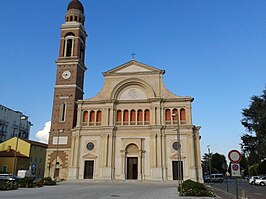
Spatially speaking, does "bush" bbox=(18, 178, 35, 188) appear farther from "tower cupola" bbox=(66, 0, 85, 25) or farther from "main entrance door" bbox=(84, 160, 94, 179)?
"tower cupola" bbox=(66, 0, 85, 25)

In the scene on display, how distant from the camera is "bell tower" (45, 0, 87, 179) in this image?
39625 millimetres

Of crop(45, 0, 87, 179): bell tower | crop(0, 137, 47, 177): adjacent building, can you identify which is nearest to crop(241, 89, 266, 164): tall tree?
crop(45, 0, 87, 179): bell tower

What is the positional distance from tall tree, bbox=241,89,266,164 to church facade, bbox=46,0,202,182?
8.55m

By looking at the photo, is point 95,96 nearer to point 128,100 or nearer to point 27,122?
point 128,100

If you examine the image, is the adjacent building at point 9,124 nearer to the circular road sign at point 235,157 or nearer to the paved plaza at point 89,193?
the paved plaza at point 89,193

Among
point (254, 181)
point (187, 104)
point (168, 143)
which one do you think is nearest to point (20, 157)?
point (168, 143)

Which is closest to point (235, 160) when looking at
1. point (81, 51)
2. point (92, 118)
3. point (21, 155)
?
point (92, 118)

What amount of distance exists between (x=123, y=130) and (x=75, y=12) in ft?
80.9

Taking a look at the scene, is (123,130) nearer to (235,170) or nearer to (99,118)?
(99,118)

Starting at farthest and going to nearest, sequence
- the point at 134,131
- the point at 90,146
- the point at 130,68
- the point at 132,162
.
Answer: the point at 130,68 → the point at 90,146 → the point at 134,131 → the point at 132,162

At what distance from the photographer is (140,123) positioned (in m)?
38.6

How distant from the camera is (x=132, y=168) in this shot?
122 ft

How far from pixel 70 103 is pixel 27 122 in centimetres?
4429

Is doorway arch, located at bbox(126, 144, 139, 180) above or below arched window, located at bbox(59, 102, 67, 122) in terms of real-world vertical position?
below
